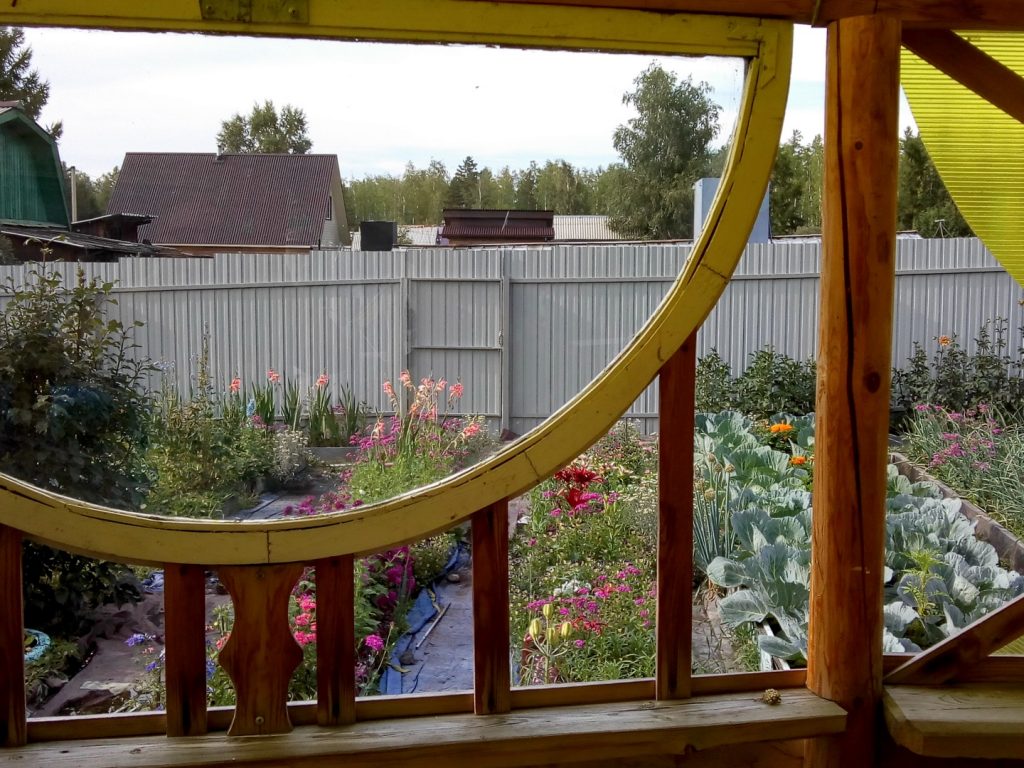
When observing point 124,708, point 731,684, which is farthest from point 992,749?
point 124,708

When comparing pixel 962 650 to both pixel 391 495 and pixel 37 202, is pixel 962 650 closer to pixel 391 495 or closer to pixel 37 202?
pixel 391 495

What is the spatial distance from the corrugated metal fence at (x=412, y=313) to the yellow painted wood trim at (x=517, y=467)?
0.07 meters

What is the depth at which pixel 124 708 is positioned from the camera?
7.14 feet

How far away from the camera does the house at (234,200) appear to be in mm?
1128

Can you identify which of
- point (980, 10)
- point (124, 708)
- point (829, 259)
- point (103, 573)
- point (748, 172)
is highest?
point (980, 10)

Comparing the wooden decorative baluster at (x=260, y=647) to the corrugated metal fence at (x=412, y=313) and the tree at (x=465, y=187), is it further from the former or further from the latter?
the tree at (x=465, y=187)

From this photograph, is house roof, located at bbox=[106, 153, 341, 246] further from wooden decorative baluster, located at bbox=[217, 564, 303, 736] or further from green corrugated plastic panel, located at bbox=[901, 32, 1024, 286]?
green corrugated plastic panel, located at bbox=[901, 32, 1024, 286]

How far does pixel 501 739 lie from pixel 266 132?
2.72 ft

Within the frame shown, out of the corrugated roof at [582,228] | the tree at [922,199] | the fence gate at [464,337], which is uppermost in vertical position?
the tree at [922,199]

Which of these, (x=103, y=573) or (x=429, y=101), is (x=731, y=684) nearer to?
(x=429, y=101)

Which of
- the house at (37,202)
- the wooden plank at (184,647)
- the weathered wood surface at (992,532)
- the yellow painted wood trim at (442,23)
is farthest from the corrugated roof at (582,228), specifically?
the weathered wood surface at (992,532)

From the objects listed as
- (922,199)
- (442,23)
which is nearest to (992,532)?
(922,199)

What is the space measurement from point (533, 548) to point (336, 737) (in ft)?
5.27

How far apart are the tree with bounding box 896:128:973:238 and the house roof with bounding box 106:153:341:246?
304 cm
